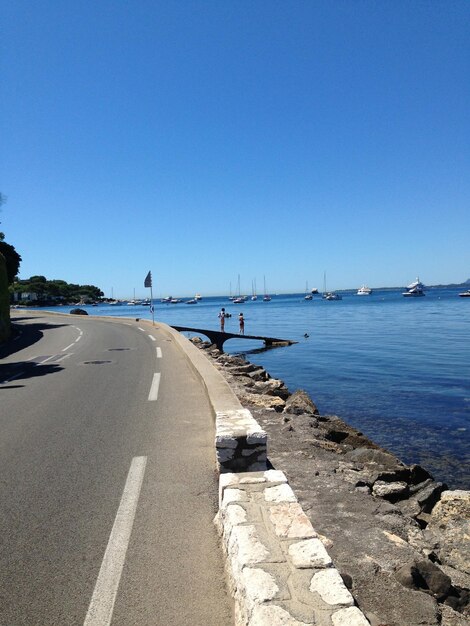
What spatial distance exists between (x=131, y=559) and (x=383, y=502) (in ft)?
10.1

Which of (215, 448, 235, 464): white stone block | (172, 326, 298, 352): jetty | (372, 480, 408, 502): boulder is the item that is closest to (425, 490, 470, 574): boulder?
(372, 480, 408, 502): boulder

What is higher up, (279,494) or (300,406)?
(279,494)

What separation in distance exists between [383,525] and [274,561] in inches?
88.6

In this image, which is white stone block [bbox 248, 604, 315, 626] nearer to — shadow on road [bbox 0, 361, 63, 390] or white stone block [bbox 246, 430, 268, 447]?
white stone block [bbox 246, 430, 268, 447]

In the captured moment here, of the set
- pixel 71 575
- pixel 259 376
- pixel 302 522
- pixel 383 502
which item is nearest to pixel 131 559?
pixel 71 575

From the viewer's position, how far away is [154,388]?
11.4 metres

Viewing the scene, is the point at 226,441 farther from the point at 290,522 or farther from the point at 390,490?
the point at 390,490

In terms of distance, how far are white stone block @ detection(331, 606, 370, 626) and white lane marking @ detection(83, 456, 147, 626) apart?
150 centimetres

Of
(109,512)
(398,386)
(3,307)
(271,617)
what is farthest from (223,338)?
(271,617)

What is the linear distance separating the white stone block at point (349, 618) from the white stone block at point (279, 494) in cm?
139

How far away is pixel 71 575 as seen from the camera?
359 centimetres

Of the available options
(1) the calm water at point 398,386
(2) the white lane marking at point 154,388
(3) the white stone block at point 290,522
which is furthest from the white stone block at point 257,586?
(2) the white lane marking at point 154,388

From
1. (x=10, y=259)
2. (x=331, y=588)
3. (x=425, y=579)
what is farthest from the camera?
(x=10, y=259)

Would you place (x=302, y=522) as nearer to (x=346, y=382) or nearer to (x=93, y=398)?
(x=93, y=398)
